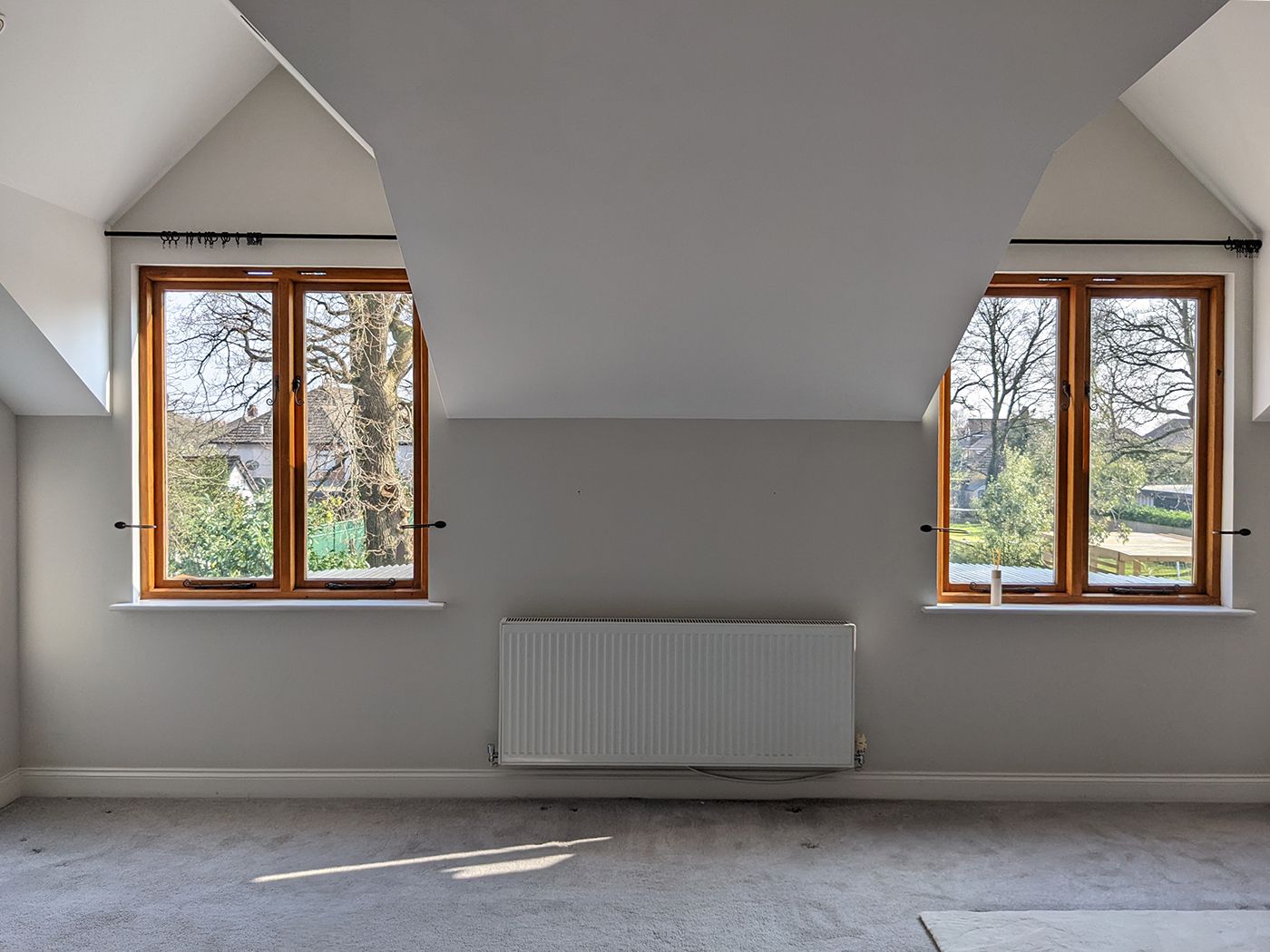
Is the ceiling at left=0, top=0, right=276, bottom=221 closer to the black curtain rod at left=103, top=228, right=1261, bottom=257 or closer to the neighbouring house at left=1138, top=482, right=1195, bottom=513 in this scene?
the black curtain rod at left=103, top=228, right=1261, bottom=257

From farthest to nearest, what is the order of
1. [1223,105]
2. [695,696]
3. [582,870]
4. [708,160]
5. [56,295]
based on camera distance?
[695,696] → [56,295] → [1223,105] → [582,870] → [708,160]

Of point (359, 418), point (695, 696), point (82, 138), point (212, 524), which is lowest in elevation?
point (695, 696)

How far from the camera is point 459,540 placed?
3.50m

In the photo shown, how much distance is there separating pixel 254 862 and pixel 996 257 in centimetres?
319

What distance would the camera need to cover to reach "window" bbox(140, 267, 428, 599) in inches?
140

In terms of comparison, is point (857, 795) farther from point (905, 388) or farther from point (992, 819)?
point (905, 388)

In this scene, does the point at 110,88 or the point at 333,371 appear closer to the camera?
the point at 110,88

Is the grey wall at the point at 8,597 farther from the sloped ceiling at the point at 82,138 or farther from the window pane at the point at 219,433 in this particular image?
the window pane at the point at 219,433

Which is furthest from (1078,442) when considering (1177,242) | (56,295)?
(56,295)

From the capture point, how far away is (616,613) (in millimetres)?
3500

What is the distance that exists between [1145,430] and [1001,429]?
1.99 feet

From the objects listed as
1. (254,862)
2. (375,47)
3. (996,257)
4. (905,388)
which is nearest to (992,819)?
(905,388)

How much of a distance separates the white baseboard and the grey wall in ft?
0.53

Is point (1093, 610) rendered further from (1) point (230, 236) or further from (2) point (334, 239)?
(1) point (230, 236)
